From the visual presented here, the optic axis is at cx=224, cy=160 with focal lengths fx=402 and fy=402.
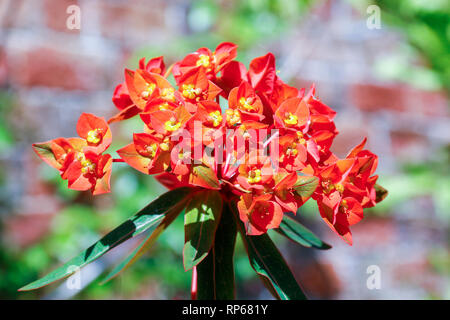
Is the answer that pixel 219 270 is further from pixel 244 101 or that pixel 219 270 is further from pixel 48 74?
pixel 48 74

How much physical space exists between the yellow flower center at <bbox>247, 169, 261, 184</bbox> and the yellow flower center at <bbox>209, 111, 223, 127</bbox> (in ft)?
0.20

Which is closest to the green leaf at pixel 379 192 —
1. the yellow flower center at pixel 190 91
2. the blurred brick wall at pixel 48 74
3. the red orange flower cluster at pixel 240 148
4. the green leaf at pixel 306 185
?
the red orange flower cluster at pixel 240 148

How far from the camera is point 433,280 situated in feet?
5.37

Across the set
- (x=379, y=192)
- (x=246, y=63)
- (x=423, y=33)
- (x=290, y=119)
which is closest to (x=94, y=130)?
(x=290, y=119)

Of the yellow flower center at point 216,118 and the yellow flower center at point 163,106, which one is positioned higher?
the yellow flower center at point 163,106

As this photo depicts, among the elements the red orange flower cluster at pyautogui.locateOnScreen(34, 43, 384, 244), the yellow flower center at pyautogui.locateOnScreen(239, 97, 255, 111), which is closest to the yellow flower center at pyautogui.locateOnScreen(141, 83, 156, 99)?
the red orange flower cluster at pyautogui.locateOnScreen(34, 43, 384, 244)

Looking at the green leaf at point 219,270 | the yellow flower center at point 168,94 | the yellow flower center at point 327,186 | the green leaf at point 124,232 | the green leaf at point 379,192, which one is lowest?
the green leaf at point 219,270

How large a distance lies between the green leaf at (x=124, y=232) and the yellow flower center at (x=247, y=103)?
0.45ft

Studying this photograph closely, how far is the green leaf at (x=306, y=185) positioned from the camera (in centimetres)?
41

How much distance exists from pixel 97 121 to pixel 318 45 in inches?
52.3

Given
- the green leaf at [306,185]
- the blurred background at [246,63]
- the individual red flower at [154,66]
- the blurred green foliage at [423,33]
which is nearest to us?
the green leaf at [306,185]

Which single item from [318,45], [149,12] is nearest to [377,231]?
[318,45]

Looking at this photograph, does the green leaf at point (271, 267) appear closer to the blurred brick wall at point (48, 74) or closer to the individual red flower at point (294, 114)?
the individual red flower at point (294, 114)

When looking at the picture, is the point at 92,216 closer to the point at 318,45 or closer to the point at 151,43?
the point at 151,43
